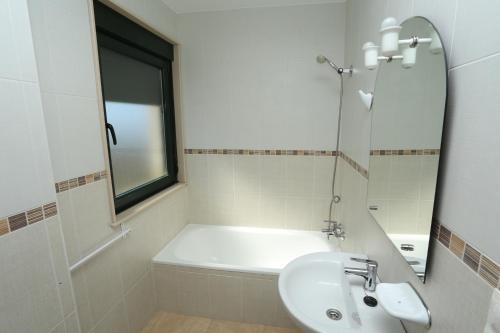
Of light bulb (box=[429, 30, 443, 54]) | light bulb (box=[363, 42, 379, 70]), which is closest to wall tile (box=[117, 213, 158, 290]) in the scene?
light bulb (box=[363, 42, 379, 70])

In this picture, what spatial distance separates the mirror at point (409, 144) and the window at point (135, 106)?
1537 millimetres

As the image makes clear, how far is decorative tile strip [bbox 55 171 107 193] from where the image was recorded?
1185 millimetres

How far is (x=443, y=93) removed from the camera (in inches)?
→ 26.0

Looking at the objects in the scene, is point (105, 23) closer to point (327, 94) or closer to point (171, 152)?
point (171, 152)

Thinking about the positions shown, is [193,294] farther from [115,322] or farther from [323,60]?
[323,60]

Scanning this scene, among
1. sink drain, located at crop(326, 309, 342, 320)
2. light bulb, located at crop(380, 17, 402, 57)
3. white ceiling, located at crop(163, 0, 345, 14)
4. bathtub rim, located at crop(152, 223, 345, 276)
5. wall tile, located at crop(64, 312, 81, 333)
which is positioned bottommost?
bathtub rim, located at crop(152, 223, 345, 276)

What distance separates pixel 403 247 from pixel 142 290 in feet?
5.76

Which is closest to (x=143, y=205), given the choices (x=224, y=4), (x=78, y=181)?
(x=78, y=181)

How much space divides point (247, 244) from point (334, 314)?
1.45 metres

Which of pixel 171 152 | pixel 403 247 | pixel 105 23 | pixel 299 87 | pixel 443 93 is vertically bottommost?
pixel 403 247

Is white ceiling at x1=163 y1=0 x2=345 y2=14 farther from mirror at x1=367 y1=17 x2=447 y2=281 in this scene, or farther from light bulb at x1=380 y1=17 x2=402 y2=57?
light bulb at x1=380 y1=17 x2=402 y2=57

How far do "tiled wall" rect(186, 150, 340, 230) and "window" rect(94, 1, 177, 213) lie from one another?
1.22 feet

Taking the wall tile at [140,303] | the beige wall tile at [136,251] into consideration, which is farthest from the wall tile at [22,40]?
the wall tile at [140,303]

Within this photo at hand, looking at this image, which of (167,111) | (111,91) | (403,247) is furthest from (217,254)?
(403,247)
